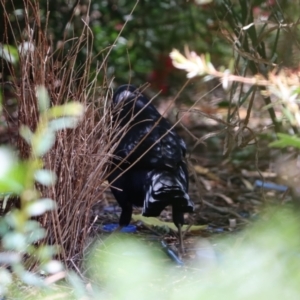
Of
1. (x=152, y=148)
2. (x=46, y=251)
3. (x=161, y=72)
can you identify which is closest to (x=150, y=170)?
(x=152, y=148)

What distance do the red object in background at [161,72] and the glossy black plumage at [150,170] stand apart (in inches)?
108

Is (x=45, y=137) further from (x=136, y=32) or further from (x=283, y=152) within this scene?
(x=136, y=32)

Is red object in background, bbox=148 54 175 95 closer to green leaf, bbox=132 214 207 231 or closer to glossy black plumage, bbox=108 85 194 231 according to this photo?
green leaf, bbox=132 214 207 231

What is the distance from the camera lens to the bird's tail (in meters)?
2.84

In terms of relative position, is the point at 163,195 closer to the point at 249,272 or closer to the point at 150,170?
the point at 150,170

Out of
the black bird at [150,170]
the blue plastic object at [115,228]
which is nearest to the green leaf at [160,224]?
the blue plastic object at [115,228]

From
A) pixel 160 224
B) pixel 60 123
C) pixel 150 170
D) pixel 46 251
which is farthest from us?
pixel 160 224

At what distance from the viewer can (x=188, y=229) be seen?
3.28 m

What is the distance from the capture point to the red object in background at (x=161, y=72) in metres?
5.89

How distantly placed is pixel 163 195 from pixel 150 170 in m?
0.17

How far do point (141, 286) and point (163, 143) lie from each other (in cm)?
231

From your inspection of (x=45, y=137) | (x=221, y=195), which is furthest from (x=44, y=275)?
(x=221, y=195)

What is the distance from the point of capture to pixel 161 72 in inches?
234

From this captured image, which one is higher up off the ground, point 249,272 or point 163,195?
point 249,272
